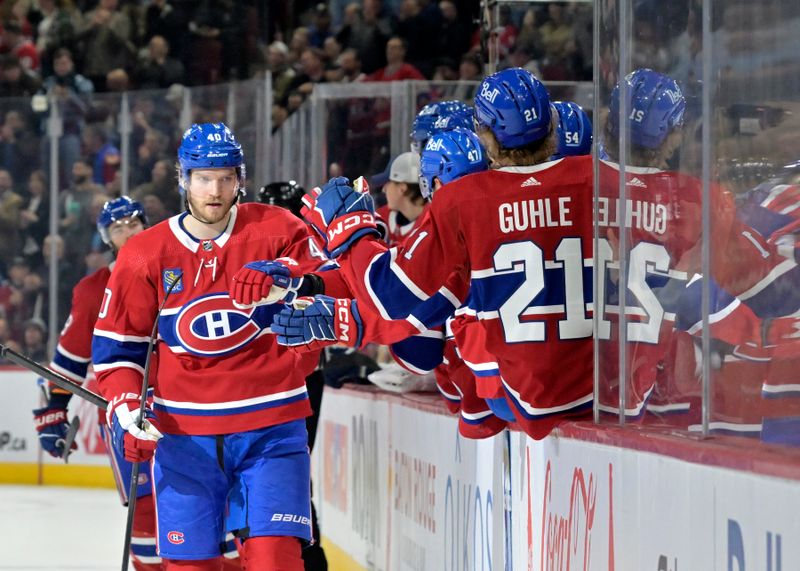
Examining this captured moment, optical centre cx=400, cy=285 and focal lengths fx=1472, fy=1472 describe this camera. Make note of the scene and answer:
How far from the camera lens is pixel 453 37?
1072 cm

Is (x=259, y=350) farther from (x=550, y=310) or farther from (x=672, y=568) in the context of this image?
(x=672, y=568)

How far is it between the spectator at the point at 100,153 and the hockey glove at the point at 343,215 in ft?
21.6

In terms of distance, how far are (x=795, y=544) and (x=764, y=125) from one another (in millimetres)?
625

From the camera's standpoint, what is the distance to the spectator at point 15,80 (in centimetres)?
1213

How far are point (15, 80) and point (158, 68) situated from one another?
126 cm

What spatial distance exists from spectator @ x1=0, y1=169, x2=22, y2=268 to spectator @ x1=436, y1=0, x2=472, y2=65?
10.4ft

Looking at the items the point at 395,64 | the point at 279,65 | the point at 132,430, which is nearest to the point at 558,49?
the point at 132,430

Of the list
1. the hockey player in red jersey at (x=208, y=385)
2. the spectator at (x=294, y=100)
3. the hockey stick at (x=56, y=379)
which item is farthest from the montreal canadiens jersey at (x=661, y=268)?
the spectator at (x=294, y=100)

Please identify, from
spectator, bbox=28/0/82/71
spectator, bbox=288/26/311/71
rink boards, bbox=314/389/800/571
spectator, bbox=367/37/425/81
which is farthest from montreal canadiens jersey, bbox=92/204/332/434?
spectator, bbox=28/0/82/71

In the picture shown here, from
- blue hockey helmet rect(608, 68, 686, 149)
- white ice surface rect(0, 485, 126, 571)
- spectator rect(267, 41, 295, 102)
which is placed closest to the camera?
blue hockey helmet rect(608, 68, 686, 149)

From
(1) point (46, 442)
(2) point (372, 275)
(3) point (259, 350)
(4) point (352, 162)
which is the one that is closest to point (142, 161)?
(4) point (352, 162)

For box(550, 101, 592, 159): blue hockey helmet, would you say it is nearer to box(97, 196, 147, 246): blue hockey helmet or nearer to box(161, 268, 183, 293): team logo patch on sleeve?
box(161, 268, 183, 293): team logo patch on sleeve

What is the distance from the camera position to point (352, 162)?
6484mm

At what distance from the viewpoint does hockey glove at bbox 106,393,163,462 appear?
362cm
